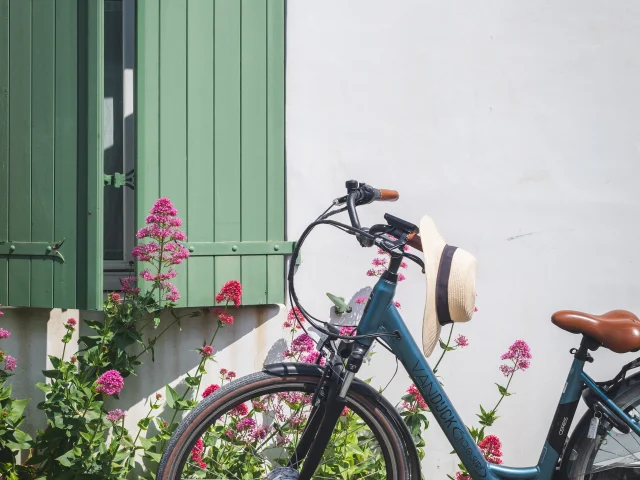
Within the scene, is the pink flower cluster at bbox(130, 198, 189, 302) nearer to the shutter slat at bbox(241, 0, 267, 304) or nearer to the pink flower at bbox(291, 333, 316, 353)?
the shutter slat at bbox(241, 0, 267, 304)

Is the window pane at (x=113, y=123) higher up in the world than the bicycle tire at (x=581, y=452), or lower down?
higher up

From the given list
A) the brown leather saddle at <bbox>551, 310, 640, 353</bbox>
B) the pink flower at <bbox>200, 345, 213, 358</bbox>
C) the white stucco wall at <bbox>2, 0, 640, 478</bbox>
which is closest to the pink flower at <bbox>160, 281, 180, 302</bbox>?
the pink flower at <bbox>200, 345, 213, 358</bbox>

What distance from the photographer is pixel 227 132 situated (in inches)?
141

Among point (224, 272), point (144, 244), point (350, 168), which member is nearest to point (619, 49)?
point (350, 168)

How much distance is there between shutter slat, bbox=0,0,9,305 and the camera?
3.55 m

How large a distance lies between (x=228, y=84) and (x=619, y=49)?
1.98 meters

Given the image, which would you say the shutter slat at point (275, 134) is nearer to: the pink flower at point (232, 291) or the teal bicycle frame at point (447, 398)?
the pink flower at point (232, 291)

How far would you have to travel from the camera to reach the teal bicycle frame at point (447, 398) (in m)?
2.46

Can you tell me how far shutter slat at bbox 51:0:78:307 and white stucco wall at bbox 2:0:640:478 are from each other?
2.52 ft

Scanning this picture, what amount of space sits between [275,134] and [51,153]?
1.01 m

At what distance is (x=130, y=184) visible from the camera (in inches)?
143

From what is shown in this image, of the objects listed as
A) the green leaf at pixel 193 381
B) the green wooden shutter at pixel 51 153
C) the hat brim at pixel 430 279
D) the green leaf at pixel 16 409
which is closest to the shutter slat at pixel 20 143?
the green wooden shutter at pixel 51 153

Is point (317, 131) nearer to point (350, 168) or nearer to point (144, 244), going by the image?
point (350, 168)

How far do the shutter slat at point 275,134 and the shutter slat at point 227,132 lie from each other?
15 cm
